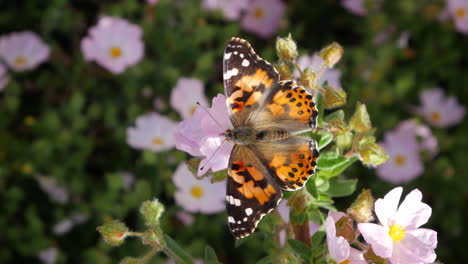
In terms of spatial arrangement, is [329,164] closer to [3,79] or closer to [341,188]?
[341,188]

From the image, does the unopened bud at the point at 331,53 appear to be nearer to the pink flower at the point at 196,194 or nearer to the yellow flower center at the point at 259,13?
the pink flower at the point at 196,194

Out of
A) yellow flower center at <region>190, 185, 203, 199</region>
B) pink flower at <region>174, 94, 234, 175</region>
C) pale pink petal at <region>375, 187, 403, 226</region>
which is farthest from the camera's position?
yellow flower center at <region>190, 185, 203, 199</region>

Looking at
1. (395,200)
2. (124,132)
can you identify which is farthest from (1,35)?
(395,200)

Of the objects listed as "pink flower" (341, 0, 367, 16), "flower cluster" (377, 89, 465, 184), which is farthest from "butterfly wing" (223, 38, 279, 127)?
"pink flower" (341, 0, 367, 16)

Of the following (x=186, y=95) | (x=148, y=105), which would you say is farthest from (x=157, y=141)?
(x=148, y=105)

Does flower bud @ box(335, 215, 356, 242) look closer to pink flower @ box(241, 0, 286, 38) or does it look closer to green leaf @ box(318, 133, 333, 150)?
green leaf @ box(318, 133, 333, 150)

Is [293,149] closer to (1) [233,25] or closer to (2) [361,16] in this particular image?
(1) [233,25]

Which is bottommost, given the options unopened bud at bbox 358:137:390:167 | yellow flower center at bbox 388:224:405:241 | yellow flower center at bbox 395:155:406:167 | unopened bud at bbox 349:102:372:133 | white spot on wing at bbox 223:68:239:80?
yellow flower center at bbox 395:155:406:167
